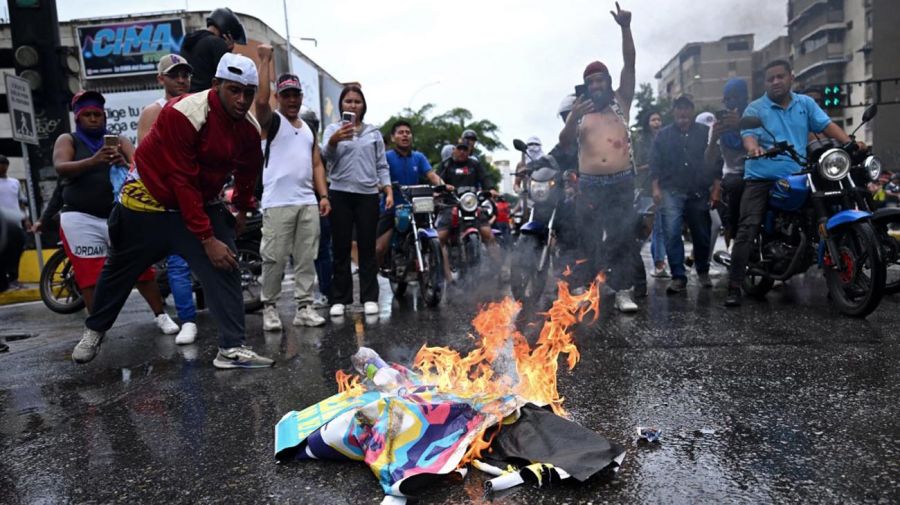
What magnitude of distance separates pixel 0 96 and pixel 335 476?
60.1 metres

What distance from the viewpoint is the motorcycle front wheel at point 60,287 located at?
7.89m

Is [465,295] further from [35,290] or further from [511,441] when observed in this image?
[35,290]

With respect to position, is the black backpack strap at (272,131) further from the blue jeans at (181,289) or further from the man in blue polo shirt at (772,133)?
the man in blue polo shirt at (772,133)

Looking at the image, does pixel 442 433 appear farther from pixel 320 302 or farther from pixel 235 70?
pixel 320 302

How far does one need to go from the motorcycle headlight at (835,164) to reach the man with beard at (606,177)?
4.98 feet

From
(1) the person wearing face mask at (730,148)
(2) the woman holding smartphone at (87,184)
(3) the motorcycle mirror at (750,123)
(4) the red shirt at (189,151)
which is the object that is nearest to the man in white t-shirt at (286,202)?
(2) the woman holding smartphone at (87,184)

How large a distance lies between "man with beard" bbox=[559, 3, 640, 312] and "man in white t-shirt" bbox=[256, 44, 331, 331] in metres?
2.34

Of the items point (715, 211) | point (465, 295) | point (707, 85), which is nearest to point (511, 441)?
point (465, 295)

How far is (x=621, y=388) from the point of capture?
12.1 ft

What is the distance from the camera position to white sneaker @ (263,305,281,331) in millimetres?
6062

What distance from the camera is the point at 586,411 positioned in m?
3.33

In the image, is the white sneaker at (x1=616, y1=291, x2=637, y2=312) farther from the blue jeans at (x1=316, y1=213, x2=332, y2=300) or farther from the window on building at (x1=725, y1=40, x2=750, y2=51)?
the window on building at (x1=725, y1=40, x2=750, y2=51)

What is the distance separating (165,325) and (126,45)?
41.3 m

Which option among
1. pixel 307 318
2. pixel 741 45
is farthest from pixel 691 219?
pixel 741 45
